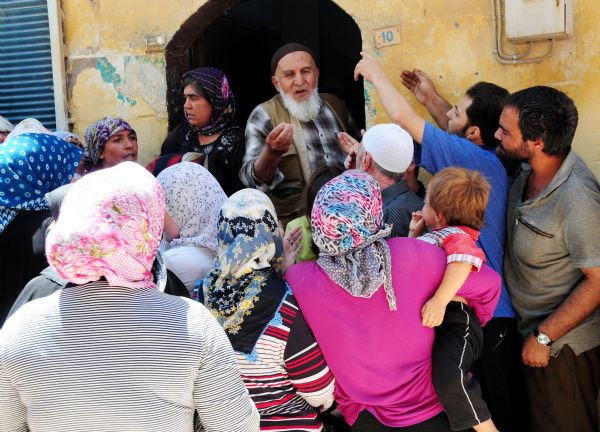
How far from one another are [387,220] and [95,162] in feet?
7.51

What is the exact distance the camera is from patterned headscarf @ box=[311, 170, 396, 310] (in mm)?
2457

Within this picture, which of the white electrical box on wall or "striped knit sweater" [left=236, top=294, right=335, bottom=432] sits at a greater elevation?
the white electrical box on wall

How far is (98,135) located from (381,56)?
1918 millimetres

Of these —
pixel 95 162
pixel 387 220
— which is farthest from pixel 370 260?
pixel 95 162

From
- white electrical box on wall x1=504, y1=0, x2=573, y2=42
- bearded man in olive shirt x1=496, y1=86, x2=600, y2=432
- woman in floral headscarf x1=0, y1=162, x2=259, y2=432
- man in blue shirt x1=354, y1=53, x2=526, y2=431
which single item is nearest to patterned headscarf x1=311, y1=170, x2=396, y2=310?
woman in floral headscarf x1=0, y1=162, x2=259, y2=432

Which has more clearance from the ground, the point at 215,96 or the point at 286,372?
the point at 215,96

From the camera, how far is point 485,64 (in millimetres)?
3980

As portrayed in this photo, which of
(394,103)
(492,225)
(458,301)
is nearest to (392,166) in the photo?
(394,103)

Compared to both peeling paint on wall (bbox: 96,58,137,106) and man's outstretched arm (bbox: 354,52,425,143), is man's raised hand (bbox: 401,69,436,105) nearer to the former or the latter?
man's outstretched arm (bbox: 354,52,425,143)

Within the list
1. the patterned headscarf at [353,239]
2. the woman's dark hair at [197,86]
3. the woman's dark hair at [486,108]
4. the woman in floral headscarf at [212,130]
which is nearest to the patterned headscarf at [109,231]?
the patterned headscarf at [353,239]

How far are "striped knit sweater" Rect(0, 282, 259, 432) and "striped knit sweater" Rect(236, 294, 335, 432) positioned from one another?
49 cm

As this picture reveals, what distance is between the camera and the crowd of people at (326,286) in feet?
6.48

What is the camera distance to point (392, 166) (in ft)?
10.6

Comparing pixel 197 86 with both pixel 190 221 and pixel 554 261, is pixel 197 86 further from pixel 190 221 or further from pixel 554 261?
pixel 554 261
